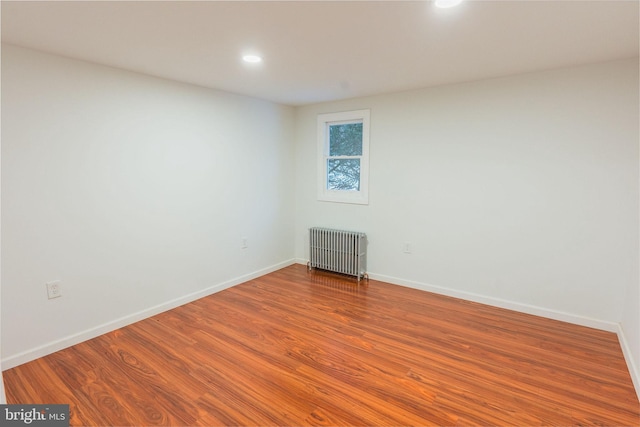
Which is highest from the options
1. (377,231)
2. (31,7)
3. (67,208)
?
(31,7)

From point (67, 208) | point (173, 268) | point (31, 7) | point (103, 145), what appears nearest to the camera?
point (31, 7)

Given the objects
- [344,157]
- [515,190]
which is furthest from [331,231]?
[515,190]

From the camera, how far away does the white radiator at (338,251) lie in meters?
4.19

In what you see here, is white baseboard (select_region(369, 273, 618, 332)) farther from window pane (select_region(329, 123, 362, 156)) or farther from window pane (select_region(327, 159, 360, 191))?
window pane (select_region(329, 123, 362, 156))

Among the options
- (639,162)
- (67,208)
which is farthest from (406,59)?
(67,208)

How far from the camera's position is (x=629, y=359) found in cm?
239

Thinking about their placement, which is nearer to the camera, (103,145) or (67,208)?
(67,208)

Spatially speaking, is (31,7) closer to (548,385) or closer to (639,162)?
(548,385)

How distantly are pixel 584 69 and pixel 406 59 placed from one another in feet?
5.19

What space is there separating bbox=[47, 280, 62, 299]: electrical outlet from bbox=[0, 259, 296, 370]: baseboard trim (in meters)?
0.36

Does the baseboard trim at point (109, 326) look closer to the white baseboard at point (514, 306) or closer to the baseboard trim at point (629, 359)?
the white baseboard at point (514, 306)

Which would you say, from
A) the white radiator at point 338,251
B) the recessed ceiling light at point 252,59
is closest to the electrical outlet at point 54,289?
the recessed ceiling light at point 252,59

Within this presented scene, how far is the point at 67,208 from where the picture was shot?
258 cm

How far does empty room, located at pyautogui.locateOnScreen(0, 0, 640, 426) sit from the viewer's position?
1.97 m
